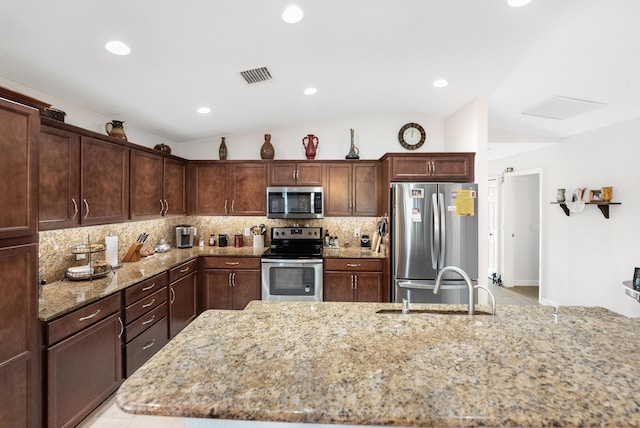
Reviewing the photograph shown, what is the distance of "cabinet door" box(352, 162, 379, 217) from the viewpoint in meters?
4.12

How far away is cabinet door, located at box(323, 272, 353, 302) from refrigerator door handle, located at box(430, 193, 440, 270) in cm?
99

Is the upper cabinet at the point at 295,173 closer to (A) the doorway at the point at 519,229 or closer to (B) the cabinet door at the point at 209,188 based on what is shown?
(B) the cabinet door at the point at 209,188

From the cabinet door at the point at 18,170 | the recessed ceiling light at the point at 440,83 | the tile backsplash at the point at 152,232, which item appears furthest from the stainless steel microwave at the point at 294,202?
the cabinet door at the point at 18,170

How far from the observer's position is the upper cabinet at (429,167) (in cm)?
352

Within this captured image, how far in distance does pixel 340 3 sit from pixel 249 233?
324 centimetres

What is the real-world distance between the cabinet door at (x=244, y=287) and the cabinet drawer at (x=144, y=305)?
3.07ft

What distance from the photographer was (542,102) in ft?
11.2

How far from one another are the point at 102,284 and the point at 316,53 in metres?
2.54

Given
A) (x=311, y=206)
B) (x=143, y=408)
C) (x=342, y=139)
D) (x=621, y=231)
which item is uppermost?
(x=342, y=139)

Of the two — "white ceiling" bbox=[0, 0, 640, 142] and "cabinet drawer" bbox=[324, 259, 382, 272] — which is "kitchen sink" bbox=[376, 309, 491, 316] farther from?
"cabinet drawer" bbox=[324, 259, 382, 272]

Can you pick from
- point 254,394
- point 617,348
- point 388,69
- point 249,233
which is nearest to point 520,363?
point 617,348

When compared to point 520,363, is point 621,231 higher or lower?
higher

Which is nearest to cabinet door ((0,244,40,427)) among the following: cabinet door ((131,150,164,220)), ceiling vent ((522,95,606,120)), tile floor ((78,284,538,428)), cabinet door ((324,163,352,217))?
tile floor ((78,284,538,428))

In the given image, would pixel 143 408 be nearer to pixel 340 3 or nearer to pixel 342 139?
pixel 340 3
